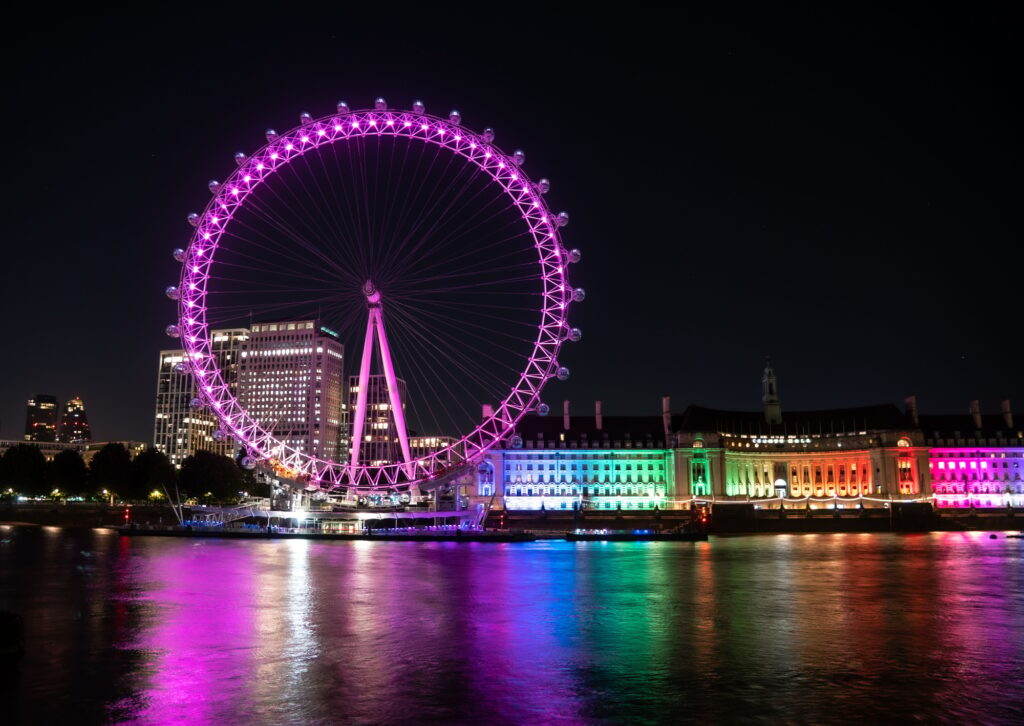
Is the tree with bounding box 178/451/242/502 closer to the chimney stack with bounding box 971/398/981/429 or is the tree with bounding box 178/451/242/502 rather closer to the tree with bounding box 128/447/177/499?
the tree with bounding box 128/447/177/499

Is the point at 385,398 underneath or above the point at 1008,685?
above

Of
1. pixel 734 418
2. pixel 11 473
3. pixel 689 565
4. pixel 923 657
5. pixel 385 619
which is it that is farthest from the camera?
pixel 734 418

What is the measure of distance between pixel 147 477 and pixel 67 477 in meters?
10.5

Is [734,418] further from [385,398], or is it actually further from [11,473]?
[11,473]

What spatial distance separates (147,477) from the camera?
115188mm

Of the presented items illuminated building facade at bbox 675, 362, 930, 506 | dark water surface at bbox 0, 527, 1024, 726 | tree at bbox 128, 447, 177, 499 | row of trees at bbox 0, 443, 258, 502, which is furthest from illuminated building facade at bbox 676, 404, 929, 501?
dark water surface at bbox 0, 527, 1024, 726

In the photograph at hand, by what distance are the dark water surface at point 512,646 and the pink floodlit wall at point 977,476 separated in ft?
356

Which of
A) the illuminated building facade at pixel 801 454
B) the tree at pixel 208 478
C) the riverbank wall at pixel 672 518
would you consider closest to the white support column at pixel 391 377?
the riverbank wall at pixel 672 518

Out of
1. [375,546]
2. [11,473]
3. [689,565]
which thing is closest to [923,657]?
[689,565]

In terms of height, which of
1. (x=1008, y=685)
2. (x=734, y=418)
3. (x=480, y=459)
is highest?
(x=734, y=418)

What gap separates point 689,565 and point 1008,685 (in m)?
33.8

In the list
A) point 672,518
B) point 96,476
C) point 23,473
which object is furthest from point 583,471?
point 23,473

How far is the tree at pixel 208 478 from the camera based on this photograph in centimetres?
12231

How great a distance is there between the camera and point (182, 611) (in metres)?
29.2
